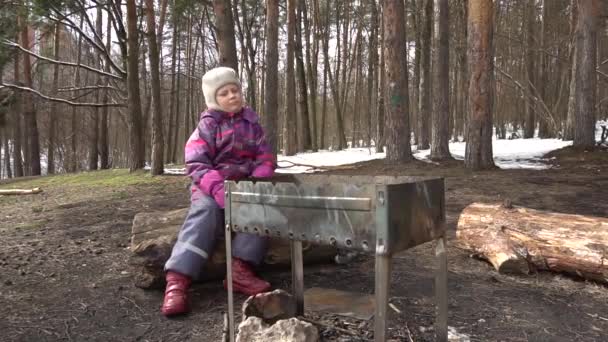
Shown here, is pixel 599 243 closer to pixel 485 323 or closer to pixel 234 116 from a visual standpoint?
pixel 485 323

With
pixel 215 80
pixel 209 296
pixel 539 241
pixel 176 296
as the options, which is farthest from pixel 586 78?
pixel 176 296

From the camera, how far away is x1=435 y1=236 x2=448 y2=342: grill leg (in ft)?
6.61

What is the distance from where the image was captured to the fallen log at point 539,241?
10.1 feet

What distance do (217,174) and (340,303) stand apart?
41.1 inches

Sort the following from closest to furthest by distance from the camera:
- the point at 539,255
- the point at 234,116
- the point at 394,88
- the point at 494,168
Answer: the point at 234,116 → the point at 539,255 → the point at 494,168 → the point at 394,88

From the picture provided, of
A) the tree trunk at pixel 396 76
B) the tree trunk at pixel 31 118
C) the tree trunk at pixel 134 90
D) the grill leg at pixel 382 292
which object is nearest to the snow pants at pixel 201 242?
the grill leg at pixel 382 292

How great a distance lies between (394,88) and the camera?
9.37m

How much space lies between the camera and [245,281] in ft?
9.41

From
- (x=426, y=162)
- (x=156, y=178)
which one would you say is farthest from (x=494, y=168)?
(x=156, y=178)

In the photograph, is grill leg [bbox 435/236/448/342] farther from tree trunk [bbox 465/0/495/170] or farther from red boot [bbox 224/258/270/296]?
tree trunk [bbox 465/0/495/170]

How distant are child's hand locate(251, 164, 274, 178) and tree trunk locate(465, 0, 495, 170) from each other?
647cm

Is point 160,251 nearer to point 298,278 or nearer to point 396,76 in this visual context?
point 298,278

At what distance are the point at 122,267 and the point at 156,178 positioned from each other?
651 cm

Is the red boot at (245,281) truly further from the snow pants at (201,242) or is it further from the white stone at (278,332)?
the white stone at (278,332)
